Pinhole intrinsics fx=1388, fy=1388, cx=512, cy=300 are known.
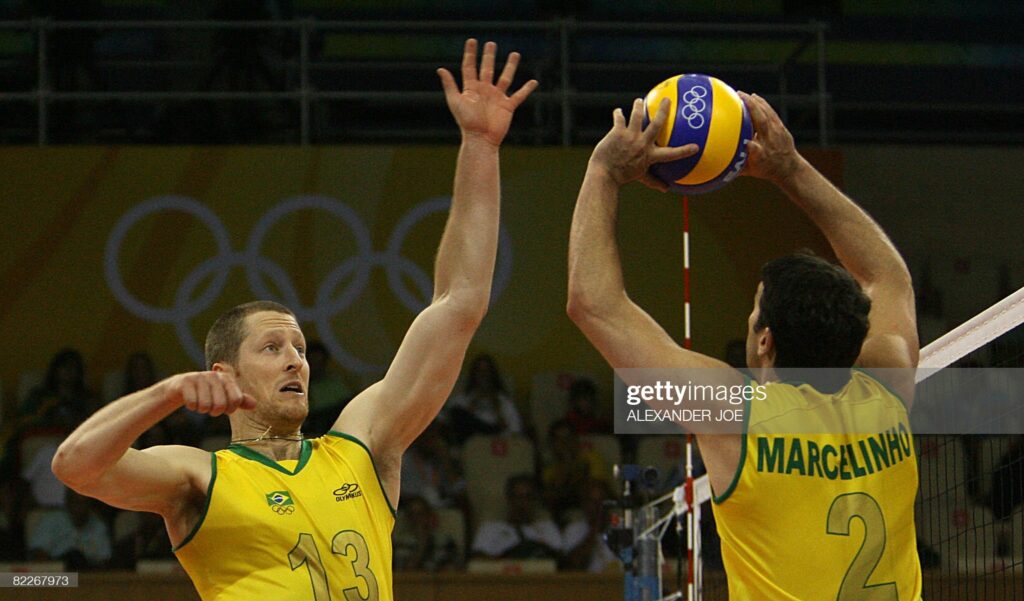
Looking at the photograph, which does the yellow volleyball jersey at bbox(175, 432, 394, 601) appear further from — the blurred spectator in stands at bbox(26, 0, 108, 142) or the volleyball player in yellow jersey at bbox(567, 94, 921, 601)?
the blurred spectator in stands at bbox(26, 0, 108, 142)

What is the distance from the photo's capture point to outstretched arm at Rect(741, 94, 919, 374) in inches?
140

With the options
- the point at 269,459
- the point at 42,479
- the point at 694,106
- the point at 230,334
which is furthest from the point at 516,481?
the point at 694,106

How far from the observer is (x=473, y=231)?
4.09 m

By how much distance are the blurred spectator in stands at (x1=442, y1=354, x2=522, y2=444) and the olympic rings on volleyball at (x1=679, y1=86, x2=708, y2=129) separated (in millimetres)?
7888

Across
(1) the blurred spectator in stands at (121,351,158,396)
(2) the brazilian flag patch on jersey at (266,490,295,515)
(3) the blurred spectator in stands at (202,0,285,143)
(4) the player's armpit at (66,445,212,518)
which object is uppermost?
(3) the blurred spectator in stands at (202,0,285,143)

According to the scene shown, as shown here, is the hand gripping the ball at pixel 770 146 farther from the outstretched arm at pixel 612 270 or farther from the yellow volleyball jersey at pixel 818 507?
the yellow volleyball jersey at pixel 818 507

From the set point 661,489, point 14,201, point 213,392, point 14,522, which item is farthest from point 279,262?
point 213,392

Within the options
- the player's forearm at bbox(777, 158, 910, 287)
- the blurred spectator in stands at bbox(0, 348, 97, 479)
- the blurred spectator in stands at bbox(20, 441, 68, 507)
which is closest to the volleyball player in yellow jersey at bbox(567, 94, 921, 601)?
the player's forearm at bbox(777, 158, 910, 287)

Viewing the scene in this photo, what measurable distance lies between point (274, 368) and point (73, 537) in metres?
7.34

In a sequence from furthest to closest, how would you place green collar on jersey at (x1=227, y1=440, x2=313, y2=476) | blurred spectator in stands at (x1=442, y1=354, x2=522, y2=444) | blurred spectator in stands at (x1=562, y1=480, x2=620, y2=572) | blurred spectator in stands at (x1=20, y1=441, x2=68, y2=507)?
blurred spectator in stands at (x1=442, y1=354, x2=522, y2=444), blurred spectator in stands at (x1=20, y1=441, x2=68, y2=507), blurred spectator in stands at (x1=562, y1=480, x2=620, y2=572), green collar on jersey at (x1=227, y1=440, x2=313, y2=476)

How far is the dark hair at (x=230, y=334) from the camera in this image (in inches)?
161

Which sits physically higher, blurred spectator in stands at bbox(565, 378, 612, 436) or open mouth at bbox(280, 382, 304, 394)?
open mouth at bbox(280, 382, 304, 394)

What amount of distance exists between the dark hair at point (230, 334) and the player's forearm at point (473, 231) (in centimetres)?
54

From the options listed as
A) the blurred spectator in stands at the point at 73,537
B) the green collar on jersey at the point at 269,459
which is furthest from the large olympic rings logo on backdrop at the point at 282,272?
the green collar on jersey at the point at 269,459
